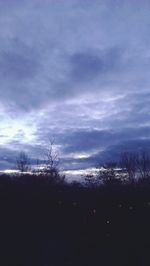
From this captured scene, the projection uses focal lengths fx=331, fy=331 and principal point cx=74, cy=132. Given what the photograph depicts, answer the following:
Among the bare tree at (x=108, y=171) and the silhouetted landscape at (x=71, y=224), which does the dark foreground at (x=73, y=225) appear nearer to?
the silhouetted landscape at (x=71, y=224)

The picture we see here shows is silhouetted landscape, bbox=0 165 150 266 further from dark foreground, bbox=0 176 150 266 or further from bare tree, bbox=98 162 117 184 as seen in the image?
bare tree, bbox=98 162 117 184

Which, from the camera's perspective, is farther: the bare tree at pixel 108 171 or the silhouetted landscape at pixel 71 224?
the bare tree at pixel 108 171

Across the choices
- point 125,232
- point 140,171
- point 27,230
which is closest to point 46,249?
point 27,230

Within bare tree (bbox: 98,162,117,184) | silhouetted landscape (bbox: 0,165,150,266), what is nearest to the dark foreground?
silhouetted landscape (bbox: 0,165,150,266)

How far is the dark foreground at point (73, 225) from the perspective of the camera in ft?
50.9

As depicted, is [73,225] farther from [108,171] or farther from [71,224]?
[108,171]

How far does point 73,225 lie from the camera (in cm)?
1708

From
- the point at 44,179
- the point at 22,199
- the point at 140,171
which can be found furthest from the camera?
the point at 140,171

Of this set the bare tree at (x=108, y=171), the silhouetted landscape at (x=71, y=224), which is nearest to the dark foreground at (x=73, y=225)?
the silhouetted landscape at (x=71, y=224)

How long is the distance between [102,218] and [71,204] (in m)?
1.80

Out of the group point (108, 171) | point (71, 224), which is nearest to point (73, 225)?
point (71, 224)

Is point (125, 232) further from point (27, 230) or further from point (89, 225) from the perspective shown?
point (27, 230)

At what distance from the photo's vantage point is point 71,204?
692 inches

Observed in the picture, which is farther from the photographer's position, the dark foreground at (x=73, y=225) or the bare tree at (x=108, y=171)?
the bare tree at (x=108, y=171)
